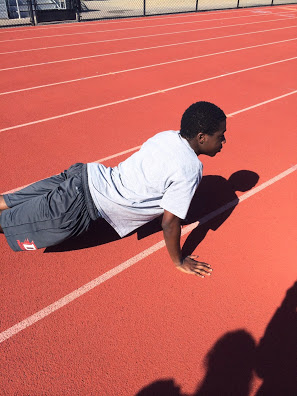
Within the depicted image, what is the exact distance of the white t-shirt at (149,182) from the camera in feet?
7.45

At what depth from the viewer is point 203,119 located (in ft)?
7.50

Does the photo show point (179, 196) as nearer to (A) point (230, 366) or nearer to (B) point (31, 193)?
(A) point (230, 366)

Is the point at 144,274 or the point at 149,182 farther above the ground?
the point at 149,182

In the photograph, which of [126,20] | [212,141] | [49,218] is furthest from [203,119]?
[126,20]

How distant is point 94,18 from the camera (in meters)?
15.7

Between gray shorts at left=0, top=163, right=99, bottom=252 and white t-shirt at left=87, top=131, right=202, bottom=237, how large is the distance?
135mm

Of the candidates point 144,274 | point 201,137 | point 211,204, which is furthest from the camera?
point 211,204

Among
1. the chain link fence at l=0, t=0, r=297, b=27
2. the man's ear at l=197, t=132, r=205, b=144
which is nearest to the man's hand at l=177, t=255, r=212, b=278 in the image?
the man's ear at l=197, t=132, r=205, b=144

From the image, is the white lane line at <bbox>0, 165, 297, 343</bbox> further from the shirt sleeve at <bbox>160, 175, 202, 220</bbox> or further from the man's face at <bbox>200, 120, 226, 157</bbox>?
the man's face at <bbox>200, 120, 226, 157</bbox>

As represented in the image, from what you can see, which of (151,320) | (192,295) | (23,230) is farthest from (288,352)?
Result: (23,230)

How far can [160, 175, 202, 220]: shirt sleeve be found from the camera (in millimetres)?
2266

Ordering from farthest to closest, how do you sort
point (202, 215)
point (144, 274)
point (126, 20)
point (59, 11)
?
point (126, 20)
point (59, 11)
point (202, 215)
point (144, 274)

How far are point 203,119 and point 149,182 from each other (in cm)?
59

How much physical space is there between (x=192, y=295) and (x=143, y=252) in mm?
659
